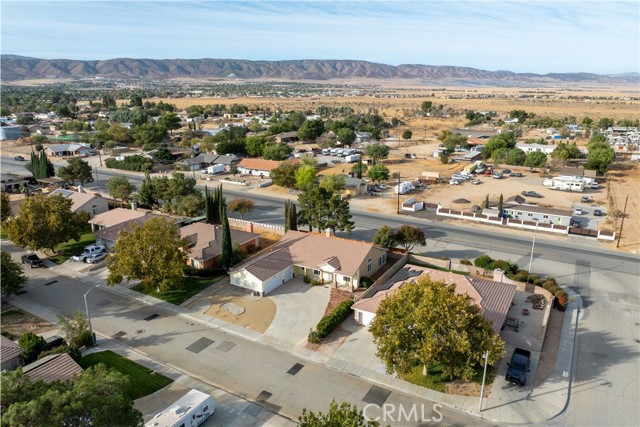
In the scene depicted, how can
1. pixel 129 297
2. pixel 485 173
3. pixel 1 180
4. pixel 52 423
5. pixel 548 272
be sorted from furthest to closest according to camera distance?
1. pixel 485 173
2. pixel 1 180
3. pixel 548 272
4. pixel 129 297
5. pixel 52 423

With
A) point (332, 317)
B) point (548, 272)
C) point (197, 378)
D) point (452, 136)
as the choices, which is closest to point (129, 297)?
point (197, 378)

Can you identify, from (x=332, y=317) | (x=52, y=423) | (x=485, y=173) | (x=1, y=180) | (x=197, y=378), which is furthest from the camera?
(x=485, y=173)

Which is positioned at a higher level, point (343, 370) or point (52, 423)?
point (52, 423)

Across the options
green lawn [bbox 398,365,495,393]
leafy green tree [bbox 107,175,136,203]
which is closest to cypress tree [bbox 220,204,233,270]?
green lawn [bbox 398,365,495,393]

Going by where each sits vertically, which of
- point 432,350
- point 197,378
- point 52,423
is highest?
point 52,423

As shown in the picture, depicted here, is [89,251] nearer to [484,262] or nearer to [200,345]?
[200,345]

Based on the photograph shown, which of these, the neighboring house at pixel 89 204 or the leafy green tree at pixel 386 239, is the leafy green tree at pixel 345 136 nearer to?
the neighboring house at pixel 89 204

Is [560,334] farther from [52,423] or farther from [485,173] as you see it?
[485,173]

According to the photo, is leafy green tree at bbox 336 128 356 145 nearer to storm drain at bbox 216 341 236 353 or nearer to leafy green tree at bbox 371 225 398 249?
leafy green tree at bbox 371 225 398 249
